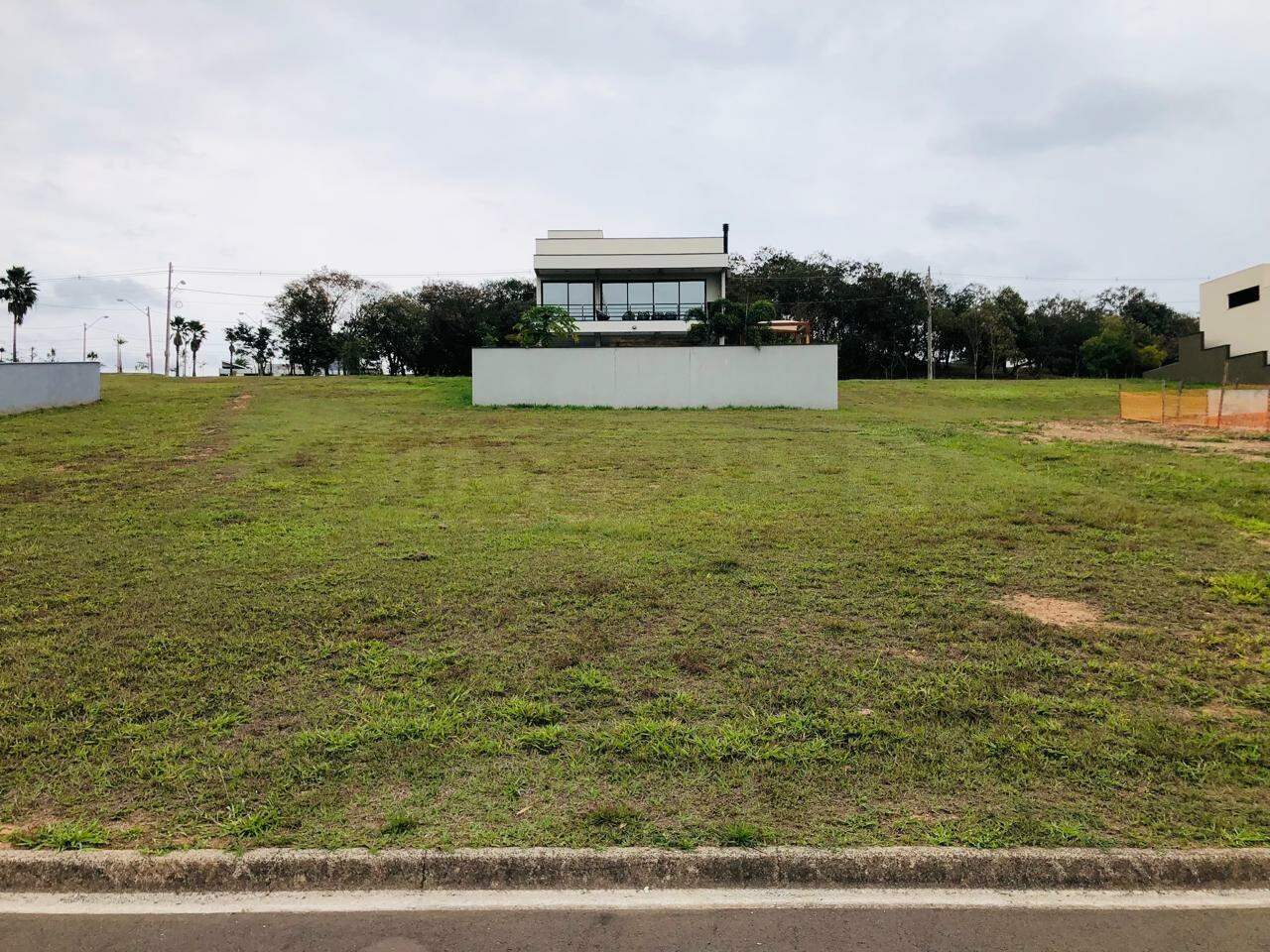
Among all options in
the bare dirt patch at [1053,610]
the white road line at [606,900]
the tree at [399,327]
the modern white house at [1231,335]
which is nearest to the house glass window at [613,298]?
the tree at [399,327]

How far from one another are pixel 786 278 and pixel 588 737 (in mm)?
57890

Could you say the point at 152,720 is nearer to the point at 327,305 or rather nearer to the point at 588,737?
the point at 588,737

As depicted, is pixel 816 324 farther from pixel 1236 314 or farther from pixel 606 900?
pixel 606 900

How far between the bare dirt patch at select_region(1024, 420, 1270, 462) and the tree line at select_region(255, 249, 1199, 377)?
3447 cm

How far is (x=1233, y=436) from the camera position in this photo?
64.4ft

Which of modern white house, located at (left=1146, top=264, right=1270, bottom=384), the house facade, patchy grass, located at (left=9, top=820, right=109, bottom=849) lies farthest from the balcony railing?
patchy grass, located at (left=9, top=820, right=109, bottom=849)

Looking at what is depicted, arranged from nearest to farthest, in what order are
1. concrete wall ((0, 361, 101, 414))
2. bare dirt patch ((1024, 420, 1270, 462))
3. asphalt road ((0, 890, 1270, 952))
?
asphalt road ((0, 890, 1270, 952)), bare dirt patch ((1024, 420, 1270, 462)), concrete wall ((0, 361, 101, 414))

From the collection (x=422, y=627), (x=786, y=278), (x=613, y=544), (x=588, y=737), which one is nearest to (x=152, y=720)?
(x=422, y=627)

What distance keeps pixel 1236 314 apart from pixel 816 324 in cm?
2547

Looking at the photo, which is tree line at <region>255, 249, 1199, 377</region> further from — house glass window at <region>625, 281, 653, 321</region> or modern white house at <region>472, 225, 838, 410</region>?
modern white house at <region>472, 225, 838, 410</region>

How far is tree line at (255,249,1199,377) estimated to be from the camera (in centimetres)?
5803

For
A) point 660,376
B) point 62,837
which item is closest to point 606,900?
point 62,837

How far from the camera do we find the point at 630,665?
5621mm

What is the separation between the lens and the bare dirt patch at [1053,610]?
6426 millimetres
